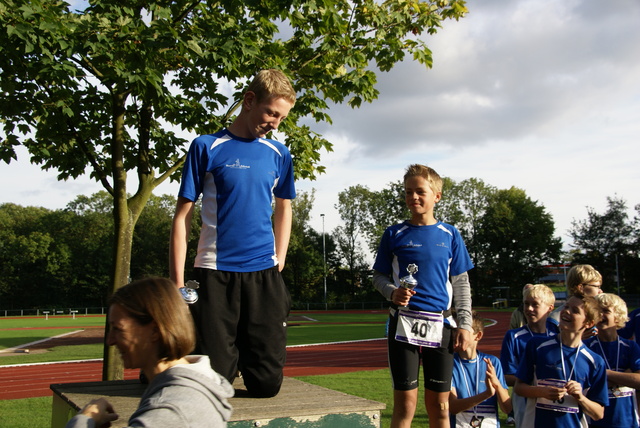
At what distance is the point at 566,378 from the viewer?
14.2ft

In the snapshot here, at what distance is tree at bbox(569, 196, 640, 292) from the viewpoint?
57438 millimetres

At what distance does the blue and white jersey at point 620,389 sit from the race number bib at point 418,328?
1608 millimetres

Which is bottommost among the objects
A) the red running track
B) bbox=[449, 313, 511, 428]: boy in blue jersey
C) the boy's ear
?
the red running track

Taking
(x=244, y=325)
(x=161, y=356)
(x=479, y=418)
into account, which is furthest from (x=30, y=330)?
(x=161, y=356)

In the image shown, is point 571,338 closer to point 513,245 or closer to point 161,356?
Answer: point 161,356

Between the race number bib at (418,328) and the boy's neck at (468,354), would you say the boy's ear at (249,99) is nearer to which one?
the race number bib at (418,328)

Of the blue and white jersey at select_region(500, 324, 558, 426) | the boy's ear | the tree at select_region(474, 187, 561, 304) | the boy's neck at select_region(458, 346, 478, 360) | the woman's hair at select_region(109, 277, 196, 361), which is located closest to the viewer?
the woman's hair at select_region(109, 277, 196, 361)

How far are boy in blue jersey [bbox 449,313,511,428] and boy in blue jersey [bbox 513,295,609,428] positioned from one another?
0.24m

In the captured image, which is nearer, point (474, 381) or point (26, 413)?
point (474, 381)

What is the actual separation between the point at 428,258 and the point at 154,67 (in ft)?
13.1

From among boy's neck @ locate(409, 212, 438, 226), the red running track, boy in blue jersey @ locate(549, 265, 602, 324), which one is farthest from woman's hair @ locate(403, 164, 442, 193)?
the red running track

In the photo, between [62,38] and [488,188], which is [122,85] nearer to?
[62,38]

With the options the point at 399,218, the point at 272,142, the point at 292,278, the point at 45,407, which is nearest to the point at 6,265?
the point at 292,278

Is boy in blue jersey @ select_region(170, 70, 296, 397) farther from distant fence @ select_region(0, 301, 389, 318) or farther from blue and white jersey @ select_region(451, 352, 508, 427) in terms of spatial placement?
distant fence @ select_region(0, 301, 389, 318)
